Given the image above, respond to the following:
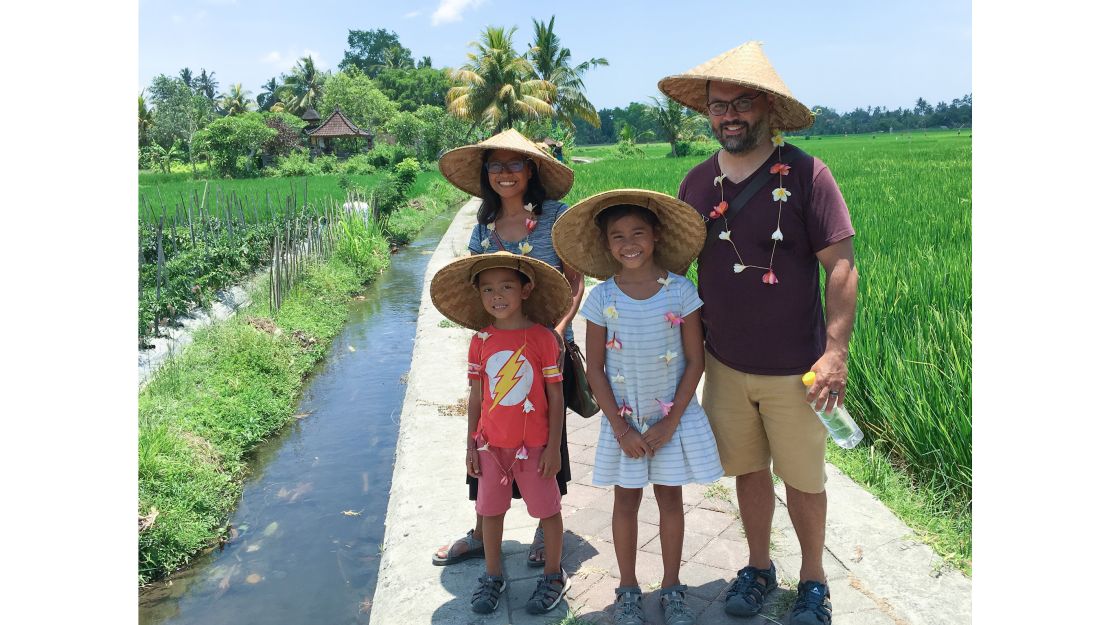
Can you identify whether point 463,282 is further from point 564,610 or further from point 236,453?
point 236,453

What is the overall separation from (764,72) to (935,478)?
2.02 meters

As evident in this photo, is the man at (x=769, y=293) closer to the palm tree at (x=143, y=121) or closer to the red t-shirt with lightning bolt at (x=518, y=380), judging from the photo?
the red t-shirt with lightning bolt at (x=518, y=380)

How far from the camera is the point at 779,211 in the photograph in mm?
2365

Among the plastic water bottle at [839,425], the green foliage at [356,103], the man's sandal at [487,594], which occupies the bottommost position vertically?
the man's sandal at [487,594]

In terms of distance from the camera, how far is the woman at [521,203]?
2.77 metres

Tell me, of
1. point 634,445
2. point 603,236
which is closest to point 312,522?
point 634,445

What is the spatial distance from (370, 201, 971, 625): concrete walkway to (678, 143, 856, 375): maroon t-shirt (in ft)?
2.82

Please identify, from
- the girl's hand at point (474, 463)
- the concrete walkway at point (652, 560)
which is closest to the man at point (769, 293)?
the concrete walkway at point (652, 560)

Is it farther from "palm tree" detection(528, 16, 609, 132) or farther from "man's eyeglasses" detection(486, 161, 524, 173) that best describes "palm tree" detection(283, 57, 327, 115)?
"man's eyeglasses" detection(486, 161, 524, 173)

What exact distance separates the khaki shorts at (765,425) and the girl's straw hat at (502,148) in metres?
0.84

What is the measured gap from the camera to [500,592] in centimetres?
276

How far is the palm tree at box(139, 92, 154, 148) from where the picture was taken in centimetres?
4256

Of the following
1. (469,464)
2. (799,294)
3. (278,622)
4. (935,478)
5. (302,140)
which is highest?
(302,140)

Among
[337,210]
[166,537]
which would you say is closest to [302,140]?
[337,210]
